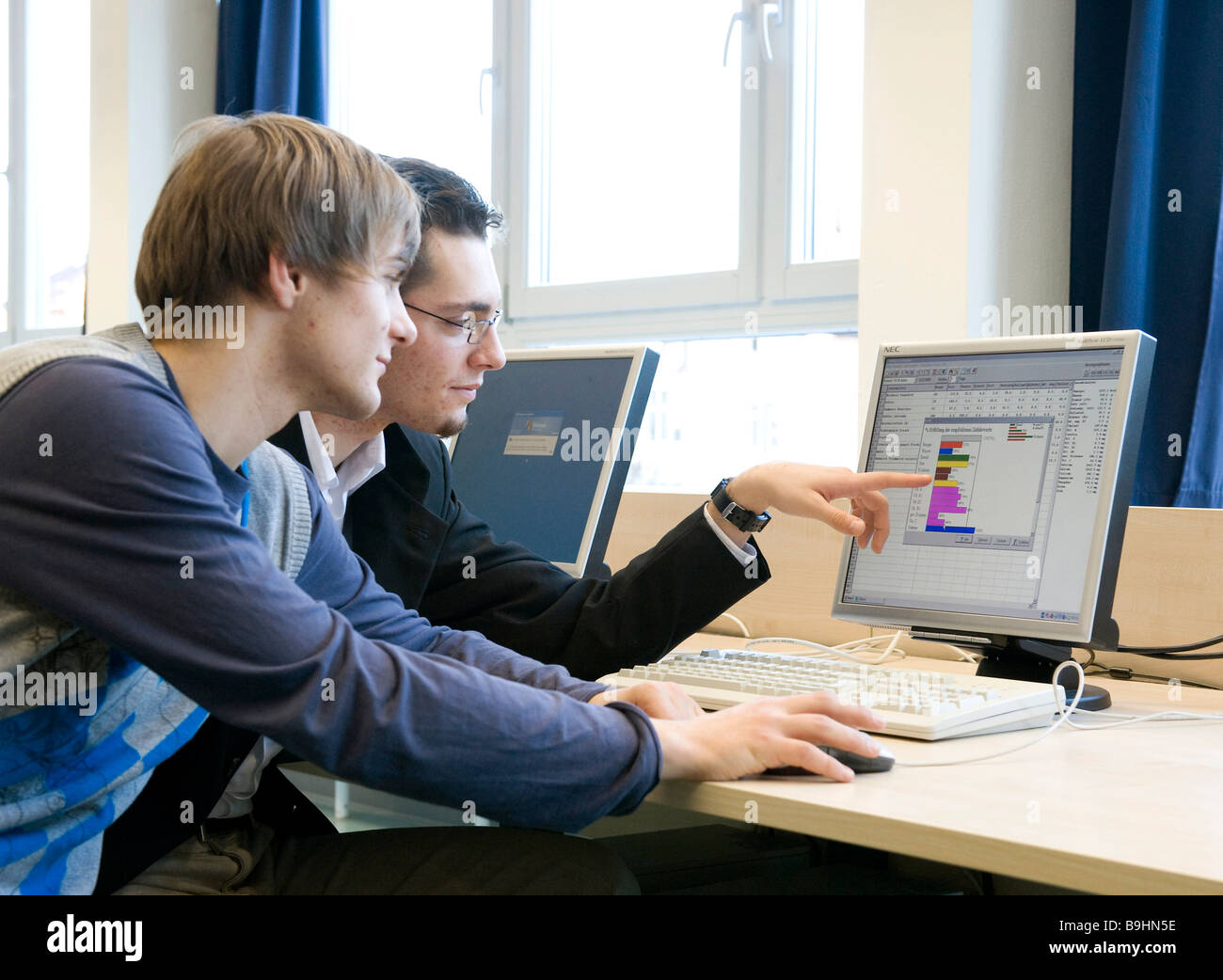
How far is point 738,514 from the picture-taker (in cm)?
147

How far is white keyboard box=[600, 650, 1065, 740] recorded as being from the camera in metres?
1.18

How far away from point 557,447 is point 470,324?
1.13ft

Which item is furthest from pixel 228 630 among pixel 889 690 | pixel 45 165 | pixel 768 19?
pixel 45 165

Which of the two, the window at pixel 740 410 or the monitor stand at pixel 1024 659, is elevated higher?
the window at pixel 740 410

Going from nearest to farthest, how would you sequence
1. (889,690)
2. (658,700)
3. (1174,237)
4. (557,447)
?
(658,700)
(889,690)
(557,447)
(1174,237)

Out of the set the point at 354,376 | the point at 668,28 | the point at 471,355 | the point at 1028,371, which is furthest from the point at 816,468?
the point at 668,28

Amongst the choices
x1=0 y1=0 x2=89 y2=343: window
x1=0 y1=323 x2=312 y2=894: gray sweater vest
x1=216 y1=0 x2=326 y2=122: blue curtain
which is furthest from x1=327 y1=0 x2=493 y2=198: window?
x1=0 y1=323 x2=312 y2=894: gray sweater vest

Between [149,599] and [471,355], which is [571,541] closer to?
[471,355]

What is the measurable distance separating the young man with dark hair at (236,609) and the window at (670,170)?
199cm

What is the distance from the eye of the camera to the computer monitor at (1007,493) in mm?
1427

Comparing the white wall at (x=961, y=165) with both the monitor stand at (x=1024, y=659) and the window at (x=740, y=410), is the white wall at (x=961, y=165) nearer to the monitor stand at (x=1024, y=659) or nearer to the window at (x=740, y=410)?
the window at (x=740, y=410)

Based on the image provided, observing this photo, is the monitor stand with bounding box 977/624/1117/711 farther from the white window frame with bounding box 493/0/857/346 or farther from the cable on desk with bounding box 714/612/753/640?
the white window frame with bounding box 493/0/857/346

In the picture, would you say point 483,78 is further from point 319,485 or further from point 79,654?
point 79,654

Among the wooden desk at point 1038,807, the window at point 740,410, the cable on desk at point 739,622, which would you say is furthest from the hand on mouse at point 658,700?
the window at point 740,410
